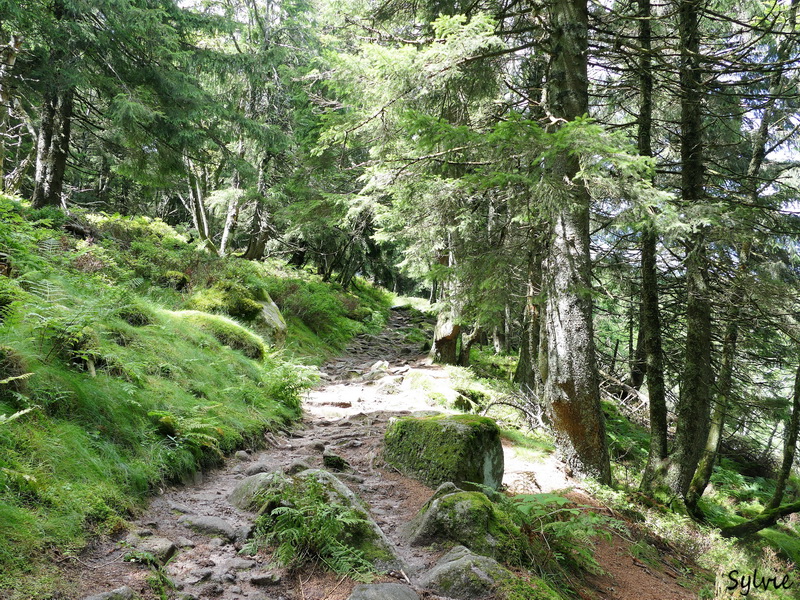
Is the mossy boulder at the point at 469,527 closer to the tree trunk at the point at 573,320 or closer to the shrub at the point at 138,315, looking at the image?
the tree trunk at the point at 573,320

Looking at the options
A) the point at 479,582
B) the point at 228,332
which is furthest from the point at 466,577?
the point at 228,332

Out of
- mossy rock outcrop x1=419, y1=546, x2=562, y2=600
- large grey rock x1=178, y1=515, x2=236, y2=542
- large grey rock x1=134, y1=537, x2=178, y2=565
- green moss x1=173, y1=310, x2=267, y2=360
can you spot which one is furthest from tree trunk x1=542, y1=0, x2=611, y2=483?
green moss x1=173, y1=310, x2=267, y2=360

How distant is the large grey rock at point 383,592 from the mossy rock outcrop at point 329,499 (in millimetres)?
374

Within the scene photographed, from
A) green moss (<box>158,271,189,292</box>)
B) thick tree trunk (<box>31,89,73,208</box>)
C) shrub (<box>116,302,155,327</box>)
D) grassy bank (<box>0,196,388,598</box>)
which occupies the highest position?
thick tree trunk (<box>31,89,73,208</box>)

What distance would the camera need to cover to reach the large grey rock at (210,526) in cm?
309

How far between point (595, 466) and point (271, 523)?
14.9 feet

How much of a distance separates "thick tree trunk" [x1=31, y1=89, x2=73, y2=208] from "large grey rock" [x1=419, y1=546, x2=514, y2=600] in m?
11.8

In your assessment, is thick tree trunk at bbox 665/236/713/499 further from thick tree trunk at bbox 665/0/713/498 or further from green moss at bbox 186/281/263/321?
green moss at bbox 186/281/263/321

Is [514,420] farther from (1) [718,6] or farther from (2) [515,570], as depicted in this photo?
(1) [718,6]

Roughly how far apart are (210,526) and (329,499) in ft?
2.82

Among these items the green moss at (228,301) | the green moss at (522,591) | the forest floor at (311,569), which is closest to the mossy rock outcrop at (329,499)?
the forest floor at (311,569)

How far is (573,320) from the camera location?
19.6 ft

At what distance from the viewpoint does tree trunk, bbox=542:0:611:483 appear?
5859 mm

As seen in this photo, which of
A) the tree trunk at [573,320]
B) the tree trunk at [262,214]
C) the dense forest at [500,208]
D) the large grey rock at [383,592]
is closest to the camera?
the large grey rock at [383,592]
